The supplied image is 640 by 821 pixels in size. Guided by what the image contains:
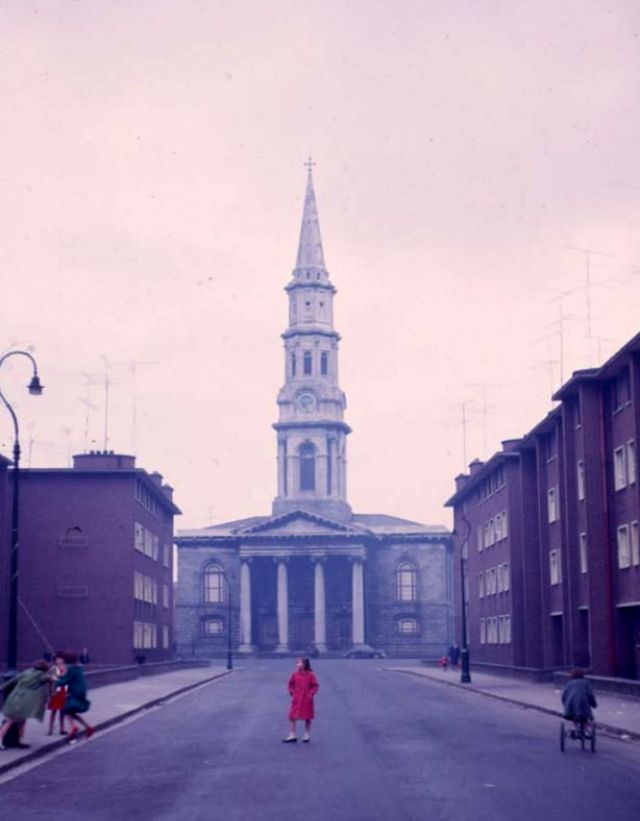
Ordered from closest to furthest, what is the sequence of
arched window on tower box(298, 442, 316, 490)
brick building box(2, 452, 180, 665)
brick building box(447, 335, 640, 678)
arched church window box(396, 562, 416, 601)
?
brick building box(447, 335, 640, 678), brick building box(2, 452, 180, 665), arched church window box(396, 562, 416, 601), arched window on tower box(298, 442, 316, 490)

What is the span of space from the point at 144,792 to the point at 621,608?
103 ft

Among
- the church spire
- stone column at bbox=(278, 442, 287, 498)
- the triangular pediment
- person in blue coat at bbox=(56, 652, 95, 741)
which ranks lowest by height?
person in blue coat at bbox=(56, 652, 95, 741)

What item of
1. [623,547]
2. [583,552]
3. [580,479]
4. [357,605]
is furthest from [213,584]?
[623,547]

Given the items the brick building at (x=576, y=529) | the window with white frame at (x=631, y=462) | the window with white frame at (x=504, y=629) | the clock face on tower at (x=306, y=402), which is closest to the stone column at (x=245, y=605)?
the clock face on tower at (x=306, y=402)

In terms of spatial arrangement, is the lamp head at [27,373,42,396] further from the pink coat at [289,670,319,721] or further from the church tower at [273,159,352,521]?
the church tower at [273,159,352,521]

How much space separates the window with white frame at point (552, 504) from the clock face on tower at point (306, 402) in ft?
253

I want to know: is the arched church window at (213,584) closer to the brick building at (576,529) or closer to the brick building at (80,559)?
the brick building at (80,559)

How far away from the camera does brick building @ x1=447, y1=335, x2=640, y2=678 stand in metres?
46.6

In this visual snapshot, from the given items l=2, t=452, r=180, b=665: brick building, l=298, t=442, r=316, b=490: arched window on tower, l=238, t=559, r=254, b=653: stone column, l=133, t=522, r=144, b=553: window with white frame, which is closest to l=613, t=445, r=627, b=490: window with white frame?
l=2, t=452, r=180, b=665: brick building

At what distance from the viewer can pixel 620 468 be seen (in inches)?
1866

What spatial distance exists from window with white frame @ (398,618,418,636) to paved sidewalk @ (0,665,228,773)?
64.5m

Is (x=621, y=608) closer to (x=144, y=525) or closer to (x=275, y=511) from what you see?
(x=144, y=525)

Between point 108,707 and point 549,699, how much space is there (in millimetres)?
12962

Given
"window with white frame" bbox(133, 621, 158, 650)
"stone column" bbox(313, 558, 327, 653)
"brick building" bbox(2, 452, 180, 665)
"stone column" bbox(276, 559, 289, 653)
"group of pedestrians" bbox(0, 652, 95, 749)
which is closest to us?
"group of pedestrians" bbox(0, 652, 95, 749)
